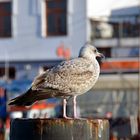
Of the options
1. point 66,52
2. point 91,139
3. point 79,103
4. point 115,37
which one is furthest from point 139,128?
point 91,139

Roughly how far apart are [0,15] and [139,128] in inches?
735

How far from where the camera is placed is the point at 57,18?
3900 centimetres

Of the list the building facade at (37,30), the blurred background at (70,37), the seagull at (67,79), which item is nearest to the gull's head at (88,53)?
the seagull at (67,79)

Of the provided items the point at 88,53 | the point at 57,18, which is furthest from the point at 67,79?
the point at 57,18

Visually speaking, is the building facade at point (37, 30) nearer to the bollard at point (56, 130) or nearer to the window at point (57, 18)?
the window at point (57, 18)

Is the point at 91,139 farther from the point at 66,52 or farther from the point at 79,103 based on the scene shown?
the point at 66,52

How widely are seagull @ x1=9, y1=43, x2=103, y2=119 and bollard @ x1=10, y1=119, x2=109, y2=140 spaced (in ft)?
2.48

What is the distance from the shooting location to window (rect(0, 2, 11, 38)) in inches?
1583

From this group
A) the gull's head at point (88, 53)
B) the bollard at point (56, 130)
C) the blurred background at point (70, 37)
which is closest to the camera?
the bollard at point (56, 130)

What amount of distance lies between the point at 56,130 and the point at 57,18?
33.7 meters

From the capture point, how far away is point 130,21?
3538 cm

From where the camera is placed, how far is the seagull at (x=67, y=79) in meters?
6.59

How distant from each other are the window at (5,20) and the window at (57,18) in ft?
7.49

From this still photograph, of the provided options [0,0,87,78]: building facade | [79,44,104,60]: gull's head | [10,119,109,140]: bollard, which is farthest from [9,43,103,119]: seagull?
[0,0,87,78]: building facade
